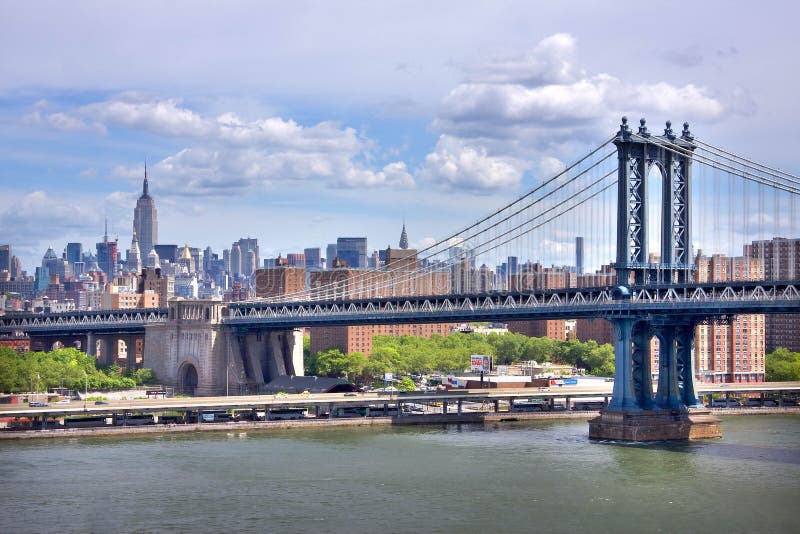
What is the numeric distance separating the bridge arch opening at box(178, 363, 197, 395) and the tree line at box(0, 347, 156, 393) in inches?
106

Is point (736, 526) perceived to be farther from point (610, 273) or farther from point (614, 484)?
point (610, 273)

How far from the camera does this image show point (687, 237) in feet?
254

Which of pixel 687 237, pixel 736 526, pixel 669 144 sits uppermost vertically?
pixel 669 144

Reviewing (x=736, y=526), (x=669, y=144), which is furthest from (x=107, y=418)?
(x=736, y=526)

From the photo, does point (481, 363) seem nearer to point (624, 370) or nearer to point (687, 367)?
point (687, 367)

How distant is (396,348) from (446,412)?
57.7 m

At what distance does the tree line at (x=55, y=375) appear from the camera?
356 feet

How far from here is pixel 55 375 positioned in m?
115

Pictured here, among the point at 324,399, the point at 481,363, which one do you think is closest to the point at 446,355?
the point at 481,363

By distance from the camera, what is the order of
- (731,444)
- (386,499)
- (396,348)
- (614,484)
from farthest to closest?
(396,348) → (731,444) → (614,484) → (386,499)

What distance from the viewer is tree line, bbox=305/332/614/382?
137 meters

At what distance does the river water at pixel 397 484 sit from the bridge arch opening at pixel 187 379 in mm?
36654

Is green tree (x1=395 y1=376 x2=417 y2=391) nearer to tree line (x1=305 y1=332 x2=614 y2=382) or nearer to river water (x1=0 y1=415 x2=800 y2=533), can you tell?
tree line (x1=305 y1=332 x2=614 y2=382)

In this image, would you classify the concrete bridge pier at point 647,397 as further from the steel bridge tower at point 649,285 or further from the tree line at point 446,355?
the tree line at point 446,355
